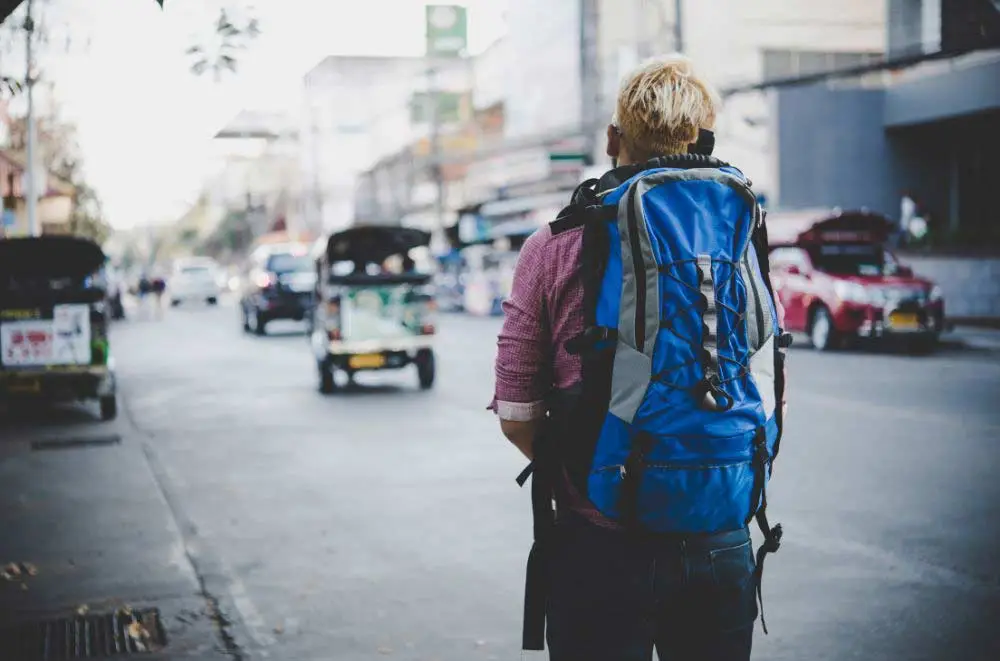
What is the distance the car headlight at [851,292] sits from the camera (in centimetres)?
1884

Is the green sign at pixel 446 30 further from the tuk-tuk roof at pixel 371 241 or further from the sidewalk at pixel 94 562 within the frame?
the sidewalk at pixel 94 562

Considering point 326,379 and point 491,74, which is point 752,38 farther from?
point 326,379

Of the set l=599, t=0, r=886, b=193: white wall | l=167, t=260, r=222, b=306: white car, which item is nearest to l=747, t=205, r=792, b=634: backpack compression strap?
l=599, t=0, r=886, b=193: white wall

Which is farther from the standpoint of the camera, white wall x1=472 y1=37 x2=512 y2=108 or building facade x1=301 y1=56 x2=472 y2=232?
building facade x1=301 y1=56 x2=472 y2=232

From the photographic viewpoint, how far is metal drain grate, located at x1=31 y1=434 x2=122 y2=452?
35.7ft

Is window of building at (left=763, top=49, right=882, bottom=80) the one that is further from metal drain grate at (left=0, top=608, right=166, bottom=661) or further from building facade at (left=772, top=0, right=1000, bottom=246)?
metal drain grate at (left=0, top=608, right=166, bottom=661)

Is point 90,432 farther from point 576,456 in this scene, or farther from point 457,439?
point 576,456

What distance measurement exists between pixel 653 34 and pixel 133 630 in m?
42.4

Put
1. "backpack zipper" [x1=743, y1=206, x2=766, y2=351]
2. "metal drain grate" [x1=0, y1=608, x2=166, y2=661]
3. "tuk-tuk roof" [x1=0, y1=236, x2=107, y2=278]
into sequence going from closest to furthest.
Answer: "backpack zipper" [x1=743, y1=206, x2=766, y2=351] < "metal drain grate" [x1=0, y1=608, x2=166, y2=661] < "tuk-tuk roof" [x1=0, y1=236, x2=107, y2=278]

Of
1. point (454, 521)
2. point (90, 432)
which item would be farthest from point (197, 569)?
point (90, 432)

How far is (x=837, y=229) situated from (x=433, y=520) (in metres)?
15.6

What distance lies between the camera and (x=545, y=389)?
244cm

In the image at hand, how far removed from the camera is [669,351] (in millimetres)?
2229

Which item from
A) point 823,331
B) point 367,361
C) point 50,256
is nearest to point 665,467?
point 367,361
